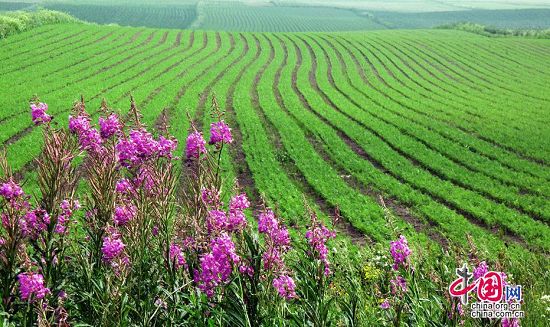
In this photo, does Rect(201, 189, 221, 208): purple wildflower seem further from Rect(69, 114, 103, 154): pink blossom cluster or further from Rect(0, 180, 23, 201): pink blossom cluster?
Rect(0, 180, 23, 201): pink blossom cluster

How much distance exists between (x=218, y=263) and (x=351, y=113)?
26.9 m

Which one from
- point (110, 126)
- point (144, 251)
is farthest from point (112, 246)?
point (110, 126)

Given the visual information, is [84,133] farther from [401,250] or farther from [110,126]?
[401,250]

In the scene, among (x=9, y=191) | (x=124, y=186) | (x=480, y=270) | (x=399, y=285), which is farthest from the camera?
(x=399, y=285)

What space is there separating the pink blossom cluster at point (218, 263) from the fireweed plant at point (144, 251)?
0.03ft

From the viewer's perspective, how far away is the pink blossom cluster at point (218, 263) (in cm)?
400

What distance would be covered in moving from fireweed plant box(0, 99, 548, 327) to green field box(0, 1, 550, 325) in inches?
17.1

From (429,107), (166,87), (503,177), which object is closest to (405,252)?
(503,177)

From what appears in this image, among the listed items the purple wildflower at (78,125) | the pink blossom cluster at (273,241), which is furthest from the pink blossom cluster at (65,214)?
the pink blossom cluster at (273,241)

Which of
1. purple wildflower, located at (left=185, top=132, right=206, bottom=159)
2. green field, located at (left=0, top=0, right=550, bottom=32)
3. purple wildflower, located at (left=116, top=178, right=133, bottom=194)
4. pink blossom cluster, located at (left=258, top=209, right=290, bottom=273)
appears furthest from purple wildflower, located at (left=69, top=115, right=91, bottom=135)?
green field, located at (left=0, top=0, right=550, bottom=32)

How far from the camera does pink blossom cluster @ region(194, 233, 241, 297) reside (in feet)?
13.1

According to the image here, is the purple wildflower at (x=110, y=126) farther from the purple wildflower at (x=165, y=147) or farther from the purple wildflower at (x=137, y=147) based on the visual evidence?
the purple wildflower at (x=165, y=147)

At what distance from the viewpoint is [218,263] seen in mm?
4156

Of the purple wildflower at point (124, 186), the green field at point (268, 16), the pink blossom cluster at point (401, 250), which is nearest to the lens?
the purple wildflower at point (124, 186)
